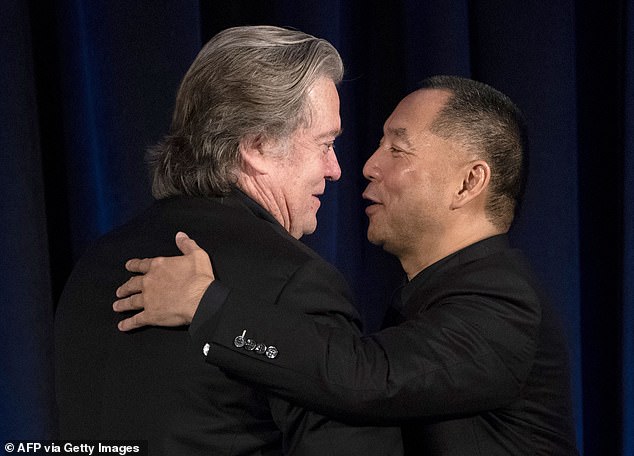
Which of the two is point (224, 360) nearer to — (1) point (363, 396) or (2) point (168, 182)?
(1) point (363, 396)

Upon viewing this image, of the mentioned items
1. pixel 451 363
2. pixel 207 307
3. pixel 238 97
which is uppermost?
pixel 238 97

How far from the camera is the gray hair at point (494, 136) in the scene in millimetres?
1632

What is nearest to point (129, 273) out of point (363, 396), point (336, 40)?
point (363, 396)

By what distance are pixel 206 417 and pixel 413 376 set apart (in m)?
0.29

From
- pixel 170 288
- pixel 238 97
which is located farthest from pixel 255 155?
pixel 170 288

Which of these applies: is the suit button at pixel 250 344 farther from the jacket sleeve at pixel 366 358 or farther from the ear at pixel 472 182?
the ear at pixel 472 182

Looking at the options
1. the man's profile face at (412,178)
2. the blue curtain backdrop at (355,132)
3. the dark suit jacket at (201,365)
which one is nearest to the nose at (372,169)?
the man's profile face at (412,178)

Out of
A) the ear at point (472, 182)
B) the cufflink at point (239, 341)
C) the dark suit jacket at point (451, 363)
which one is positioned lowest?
the dark suit jacket at point (451, 363)

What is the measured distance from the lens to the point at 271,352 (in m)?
1.14

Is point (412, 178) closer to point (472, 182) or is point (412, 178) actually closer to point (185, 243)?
point (472, 182)

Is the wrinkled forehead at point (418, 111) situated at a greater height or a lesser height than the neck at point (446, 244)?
greater

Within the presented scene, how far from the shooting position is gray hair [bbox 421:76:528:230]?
163 centimetres

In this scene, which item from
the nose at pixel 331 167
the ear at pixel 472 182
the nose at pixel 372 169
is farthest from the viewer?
the nose at pixel 372 169

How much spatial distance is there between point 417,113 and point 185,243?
2.20ft
